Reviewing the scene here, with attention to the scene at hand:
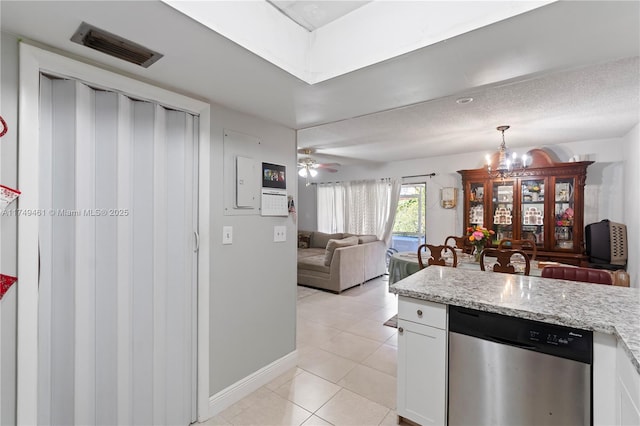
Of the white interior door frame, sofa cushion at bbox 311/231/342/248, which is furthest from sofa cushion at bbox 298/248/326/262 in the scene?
the white interior door frame

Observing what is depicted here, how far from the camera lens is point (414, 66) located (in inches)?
56.9

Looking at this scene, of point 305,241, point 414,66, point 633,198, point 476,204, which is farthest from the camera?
point 305,241

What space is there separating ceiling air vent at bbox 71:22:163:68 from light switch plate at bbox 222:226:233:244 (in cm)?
104

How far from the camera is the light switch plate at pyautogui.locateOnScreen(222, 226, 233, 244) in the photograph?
2039mm

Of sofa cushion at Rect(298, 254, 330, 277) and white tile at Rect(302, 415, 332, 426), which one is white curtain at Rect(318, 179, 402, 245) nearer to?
sofa cushion at Rect(298, 254, 330, 277)

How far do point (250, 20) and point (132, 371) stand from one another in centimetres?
187

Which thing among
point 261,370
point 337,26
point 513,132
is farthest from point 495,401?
point 513,132

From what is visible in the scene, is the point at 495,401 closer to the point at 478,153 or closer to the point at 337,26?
the point at 337,26

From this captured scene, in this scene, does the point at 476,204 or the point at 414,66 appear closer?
the point at 414,66

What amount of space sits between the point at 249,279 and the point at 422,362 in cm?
127

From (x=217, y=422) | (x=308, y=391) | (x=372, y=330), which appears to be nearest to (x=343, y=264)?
(x=372, y=330)

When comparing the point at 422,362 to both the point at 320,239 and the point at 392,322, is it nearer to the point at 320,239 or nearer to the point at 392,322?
the point at 392,322

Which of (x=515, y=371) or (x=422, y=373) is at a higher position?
(x=515, y=371)

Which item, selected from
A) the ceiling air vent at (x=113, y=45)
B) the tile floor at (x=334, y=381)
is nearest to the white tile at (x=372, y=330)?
the tile floor at (x=334, y=381)
